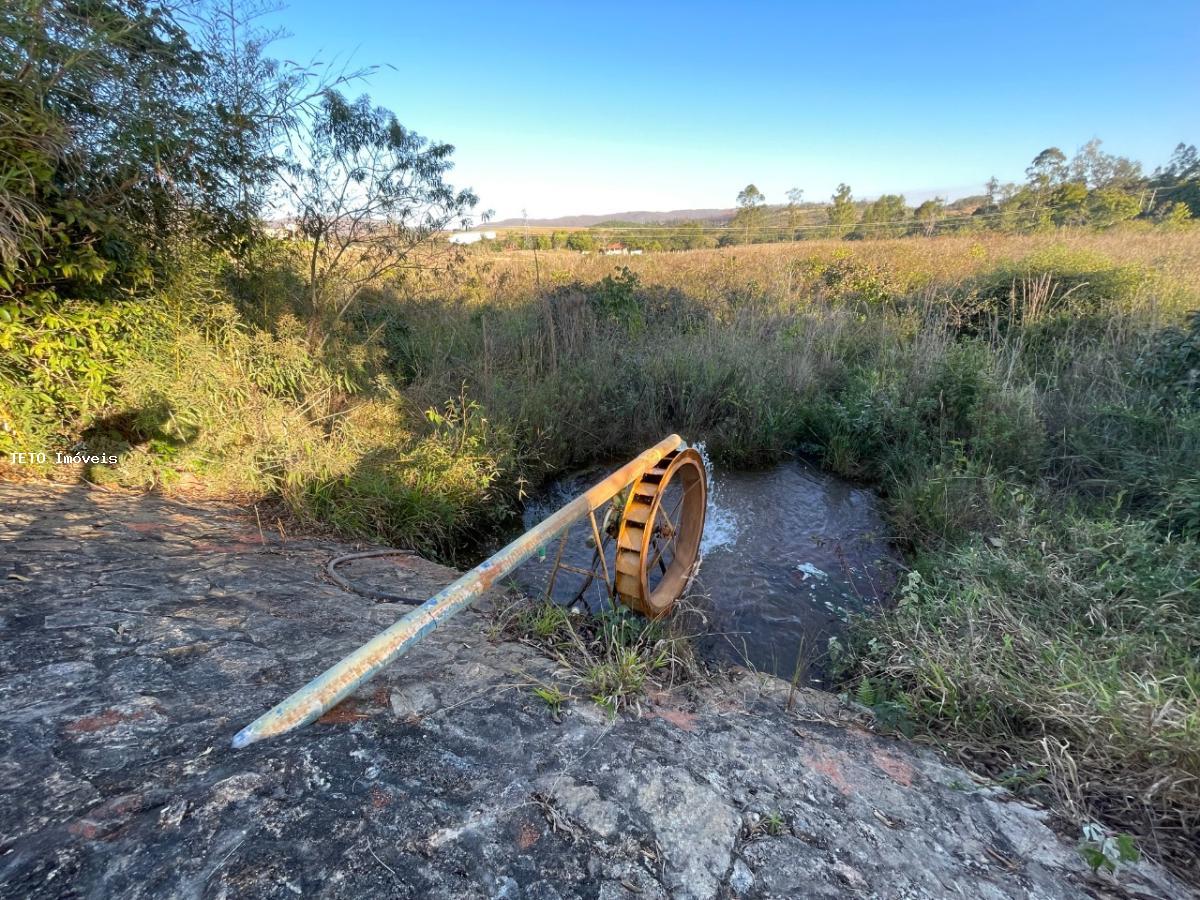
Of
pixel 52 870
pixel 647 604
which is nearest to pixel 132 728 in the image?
pixel 52 870

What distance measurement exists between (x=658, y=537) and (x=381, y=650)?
2.35m

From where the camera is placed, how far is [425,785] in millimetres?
1512

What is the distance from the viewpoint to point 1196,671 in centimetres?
215

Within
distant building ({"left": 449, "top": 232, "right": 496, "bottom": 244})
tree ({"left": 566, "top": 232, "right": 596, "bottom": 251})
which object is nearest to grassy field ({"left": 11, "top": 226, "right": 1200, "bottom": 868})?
distant building ({"left": 449, "top": 232, "right": 496, "bottom": 244})

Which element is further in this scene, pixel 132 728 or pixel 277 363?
→ pixel 277 363

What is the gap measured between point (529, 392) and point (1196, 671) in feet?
17.4

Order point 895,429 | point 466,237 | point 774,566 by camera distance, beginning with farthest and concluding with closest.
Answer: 1. point 466,237
2. point 895,429
3. point 774,566

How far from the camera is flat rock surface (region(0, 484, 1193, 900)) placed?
1230 millimetres

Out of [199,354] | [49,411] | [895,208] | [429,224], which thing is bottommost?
[49,411]

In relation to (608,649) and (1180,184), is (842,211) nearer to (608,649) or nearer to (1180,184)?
(1180,184)

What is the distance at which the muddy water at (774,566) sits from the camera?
3494 mm

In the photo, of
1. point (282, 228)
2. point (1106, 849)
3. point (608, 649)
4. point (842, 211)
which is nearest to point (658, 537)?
point (608, 649)

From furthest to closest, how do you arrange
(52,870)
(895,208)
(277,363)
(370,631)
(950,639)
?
1. (895,208)
2. (277,363)
3. (950,639)
4. (370,631)
5. (52,870)

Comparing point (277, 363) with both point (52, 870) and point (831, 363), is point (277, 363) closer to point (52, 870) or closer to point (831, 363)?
point (52, 870)
